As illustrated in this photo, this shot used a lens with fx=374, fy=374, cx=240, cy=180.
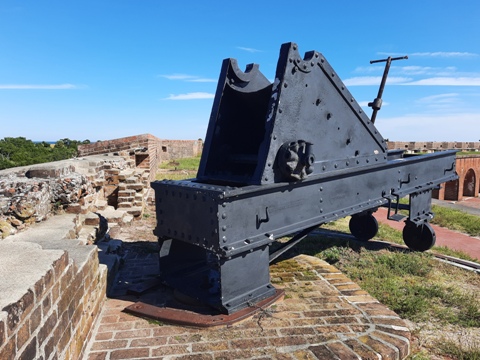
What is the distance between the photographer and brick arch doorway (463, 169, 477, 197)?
2732 cm

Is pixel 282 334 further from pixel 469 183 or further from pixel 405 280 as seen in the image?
pixel 469 183

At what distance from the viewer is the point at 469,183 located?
27766mm

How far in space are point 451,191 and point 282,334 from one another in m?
26.6

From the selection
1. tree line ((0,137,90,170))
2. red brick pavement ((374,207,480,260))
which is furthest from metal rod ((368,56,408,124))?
tree line ((0,137,90,170))

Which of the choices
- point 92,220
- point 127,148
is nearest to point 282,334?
point 92,220

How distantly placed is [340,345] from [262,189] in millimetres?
1306

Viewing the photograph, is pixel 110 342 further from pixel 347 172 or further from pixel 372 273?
pixel 372 273

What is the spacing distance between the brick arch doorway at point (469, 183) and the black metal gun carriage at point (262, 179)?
27.1 m

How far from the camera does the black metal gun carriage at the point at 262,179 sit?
10.1ft

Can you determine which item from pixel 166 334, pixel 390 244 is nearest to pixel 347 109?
pixel 166 334

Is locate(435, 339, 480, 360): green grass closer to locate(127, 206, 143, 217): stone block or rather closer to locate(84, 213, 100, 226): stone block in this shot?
locate(84, 213, 100, 226): stone block

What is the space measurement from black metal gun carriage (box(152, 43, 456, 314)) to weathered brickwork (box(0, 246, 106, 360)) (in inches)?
33.5

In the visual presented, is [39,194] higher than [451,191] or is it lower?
higher

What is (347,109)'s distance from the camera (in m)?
3.94
